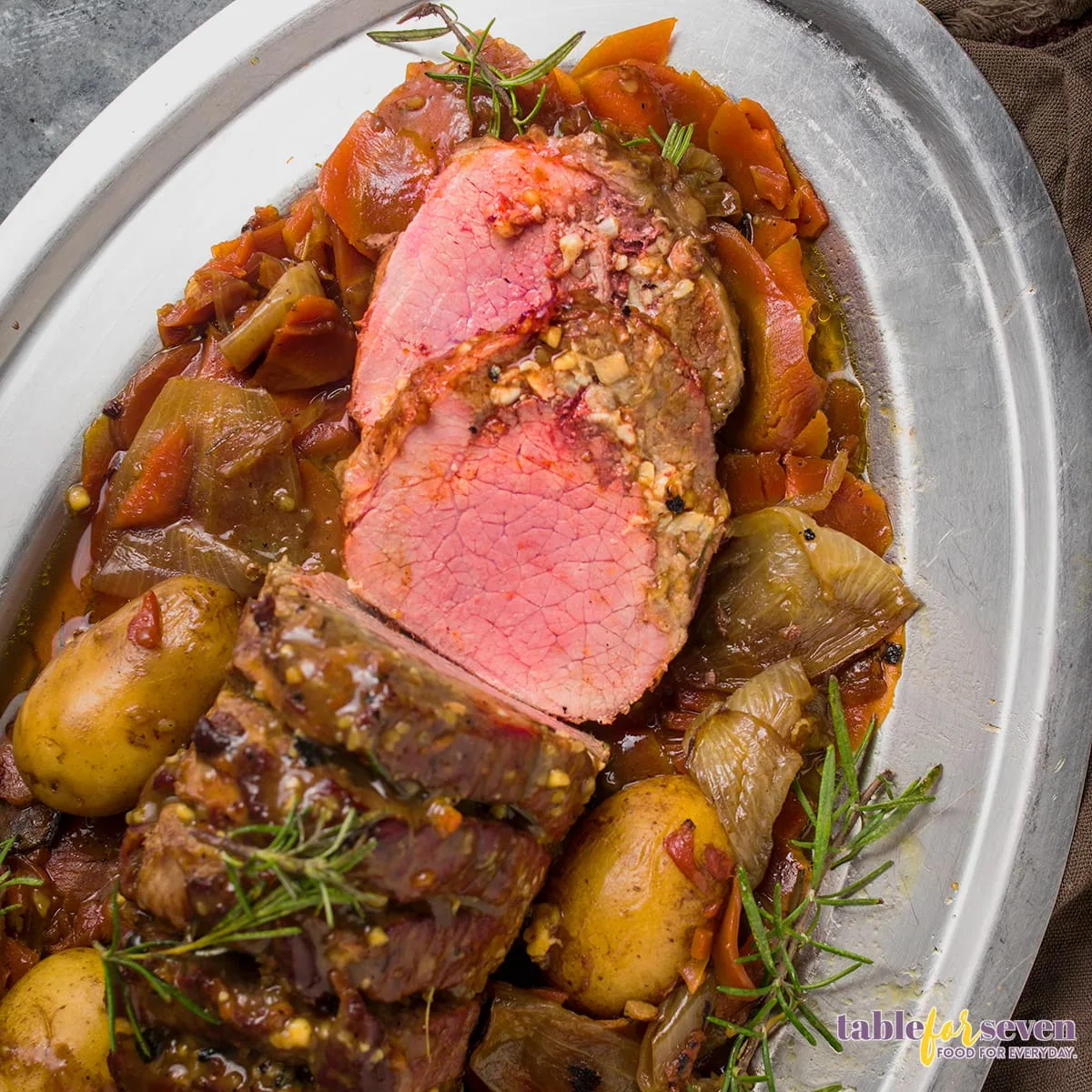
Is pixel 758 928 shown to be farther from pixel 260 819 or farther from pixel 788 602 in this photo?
pixel 260 819

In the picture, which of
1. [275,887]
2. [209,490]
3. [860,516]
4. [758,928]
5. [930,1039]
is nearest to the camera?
[275,887]

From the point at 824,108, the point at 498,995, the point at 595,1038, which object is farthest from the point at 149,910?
the point at 824,108

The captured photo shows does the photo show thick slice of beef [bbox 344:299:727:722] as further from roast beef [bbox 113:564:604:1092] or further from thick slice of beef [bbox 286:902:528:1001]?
thick slice of beef [bbox 286:902:528:1001]

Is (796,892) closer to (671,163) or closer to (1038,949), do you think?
(1038,949)

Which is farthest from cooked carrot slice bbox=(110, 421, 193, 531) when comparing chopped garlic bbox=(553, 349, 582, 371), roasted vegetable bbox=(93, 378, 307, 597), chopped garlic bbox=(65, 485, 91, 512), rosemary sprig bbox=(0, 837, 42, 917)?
chopped garlic bbox=(553, 349, 582, 371)

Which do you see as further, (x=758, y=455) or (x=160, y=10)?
(x=160, y=10)

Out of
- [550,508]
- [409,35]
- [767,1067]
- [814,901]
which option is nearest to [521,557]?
[550,508]

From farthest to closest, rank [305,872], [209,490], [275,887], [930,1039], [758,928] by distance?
1. [209,490]
2. [930,1039]
3. [758,928]
4. [275,887]
5. [305,872]
